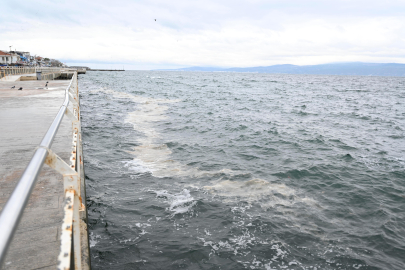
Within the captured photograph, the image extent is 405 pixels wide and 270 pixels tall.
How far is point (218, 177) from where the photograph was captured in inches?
356

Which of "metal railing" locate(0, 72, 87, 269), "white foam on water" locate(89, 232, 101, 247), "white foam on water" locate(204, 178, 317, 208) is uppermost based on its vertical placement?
"metal railing" locate(0, 72, 87, 269)

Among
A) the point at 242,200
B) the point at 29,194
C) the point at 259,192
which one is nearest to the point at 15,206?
the point at 29,194

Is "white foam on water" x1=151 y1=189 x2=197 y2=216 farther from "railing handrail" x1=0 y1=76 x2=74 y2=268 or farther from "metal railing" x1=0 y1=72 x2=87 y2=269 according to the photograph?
"railing handrail" x1=0 y1=76 x2=74 y2=268

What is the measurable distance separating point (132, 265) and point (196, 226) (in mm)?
1760

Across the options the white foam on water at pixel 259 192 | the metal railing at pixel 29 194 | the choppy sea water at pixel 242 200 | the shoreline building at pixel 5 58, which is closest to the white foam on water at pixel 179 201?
the choppy sea water at pixel 242 200

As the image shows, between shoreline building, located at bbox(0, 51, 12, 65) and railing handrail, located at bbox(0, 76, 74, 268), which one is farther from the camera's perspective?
shoreline building, located at bbox(0, 51, 12, 65)

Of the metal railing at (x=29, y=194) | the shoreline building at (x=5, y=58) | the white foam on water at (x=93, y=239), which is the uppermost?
the shoreline building at (x=5, y=58)

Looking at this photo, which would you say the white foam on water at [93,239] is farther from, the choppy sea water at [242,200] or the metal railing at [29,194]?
the metal railing at [29,194]

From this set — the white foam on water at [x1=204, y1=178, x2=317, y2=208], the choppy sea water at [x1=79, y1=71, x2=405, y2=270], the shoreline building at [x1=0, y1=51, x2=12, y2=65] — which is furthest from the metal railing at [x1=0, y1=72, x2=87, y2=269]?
the shoreline building at [x1=0, y1=51, x2=12, y2=65]

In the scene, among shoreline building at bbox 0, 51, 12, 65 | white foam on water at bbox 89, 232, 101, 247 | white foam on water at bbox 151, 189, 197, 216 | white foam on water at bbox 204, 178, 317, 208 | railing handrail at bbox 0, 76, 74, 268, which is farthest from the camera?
shoreline building at bbox 0, 51, 12, 65

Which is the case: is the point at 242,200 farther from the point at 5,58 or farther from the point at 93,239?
the point at 5,58

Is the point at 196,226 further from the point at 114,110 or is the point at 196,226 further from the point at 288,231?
the point at 114,110

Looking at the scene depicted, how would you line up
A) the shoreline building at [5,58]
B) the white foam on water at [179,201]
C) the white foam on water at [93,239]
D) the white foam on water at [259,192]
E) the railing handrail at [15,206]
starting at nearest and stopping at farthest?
the railing handrail at [15,206] → the white foam on water at [93,239] → the white foam on water at [179,201] → the white foam on water at [259,192] → the shoreline building at [5,58]

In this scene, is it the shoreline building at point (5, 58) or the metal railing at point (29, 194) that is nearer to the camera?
the metal railing at point (29, 194)
